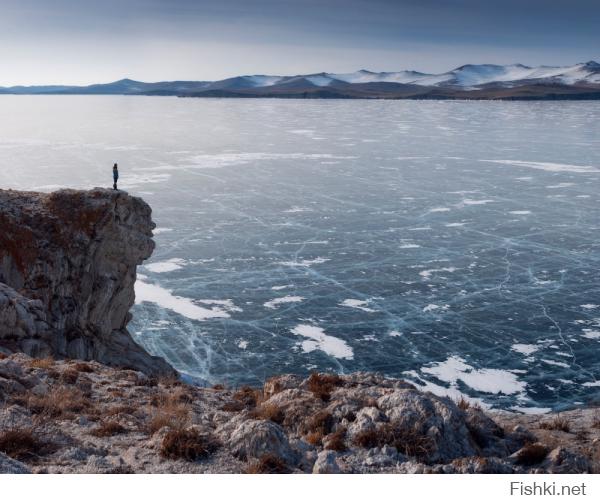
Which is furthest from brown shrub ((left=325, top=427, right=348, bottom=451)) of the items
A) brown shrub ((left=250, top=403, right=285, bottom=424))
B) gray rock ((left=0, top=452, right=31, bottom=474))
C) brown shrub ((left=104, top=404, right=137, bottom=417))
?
gray rock ((left=0, top=452, right=31, bottom=474))

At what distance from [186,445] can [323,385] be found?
3674mm

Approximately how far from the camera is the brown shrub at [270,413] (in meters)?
9.79

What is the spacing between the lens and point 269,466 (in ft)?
25.3

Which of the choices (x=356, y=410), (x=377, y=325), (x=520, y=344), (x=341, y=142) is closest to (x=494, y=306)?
(x=520, y=344)

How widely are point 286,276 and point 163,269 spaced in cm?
622

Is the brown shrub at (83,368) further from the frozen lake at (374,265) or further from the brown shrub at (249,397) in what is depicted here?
the frozen lake at (374,265)

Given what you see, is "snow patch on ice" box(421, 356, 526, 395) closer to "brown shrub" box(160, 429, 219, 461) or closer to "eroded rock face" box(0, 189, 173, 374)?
"eroded rock face" box(0, 189, 173, 374)

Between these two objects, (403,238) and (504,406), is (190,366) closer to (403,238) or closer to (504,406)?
(504,406)

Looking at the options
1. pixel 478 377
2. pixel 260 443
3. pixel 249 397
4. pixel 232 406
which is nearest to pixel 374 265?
pixel 478 377

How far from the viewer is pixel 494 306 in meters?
25.0

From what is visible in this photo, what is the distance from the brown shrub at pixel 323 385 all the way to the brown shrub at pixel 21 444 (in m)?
4.57

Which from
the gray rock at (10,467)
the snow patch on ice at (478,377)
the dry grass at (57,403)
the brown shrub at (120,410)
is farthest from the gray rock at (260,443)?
the snow patch on ice at (478,377)

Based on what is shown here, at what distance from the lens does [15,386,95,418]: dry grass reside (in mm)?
9156

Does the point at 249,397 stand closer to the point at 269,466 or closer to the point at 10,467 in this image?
the point at 269,466
